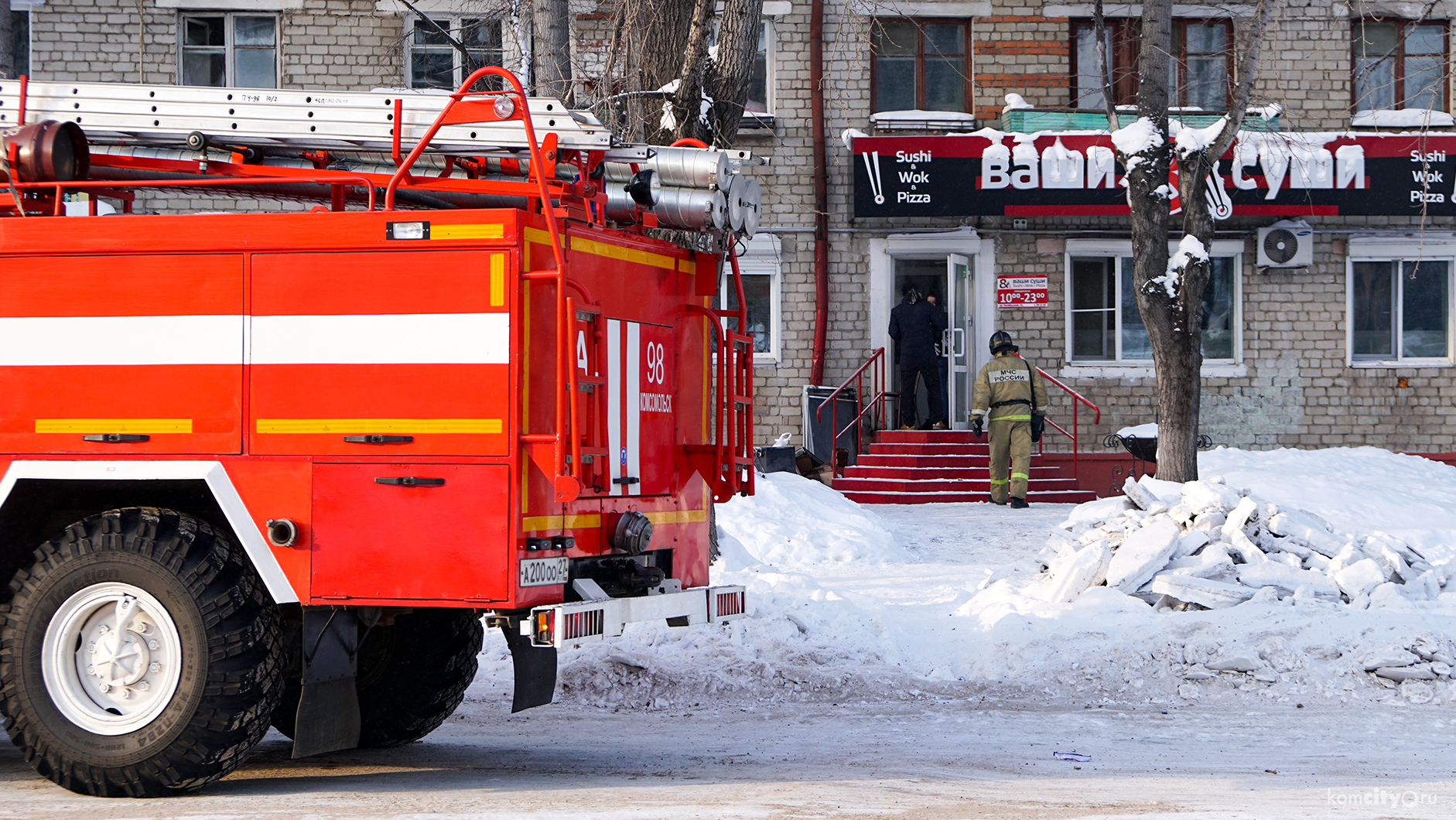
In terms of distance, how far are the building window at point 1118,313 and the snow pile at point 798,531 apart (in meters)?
6.18

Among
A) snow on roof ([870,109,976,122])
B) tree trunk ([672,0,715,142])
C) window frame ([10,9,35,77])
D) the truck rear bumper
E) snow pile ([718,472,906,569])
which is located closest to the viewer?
the truck rear bumper

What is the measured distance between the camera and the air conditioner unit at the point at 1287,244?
18.6 meters

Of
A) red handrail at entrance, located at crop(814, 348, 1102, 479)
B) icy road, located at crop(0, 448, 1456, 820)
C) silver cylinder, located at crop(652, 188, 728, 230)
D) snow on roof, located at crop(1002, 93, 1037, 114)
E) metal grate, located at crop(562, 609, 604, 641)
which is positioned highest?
snow on roof, located at crop(1002, 93, 1037, 114)

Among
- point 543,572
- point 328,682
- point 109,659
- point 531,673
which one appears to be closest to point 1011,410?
point 531,673

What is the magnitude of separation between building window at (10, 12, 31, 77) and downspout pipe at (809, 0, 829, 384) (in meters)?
10.2

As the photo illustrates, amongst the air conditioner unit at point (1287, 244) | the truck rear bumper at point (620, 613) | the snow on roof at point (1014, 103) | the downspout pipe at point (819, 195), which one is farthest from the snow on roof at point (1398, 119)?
the truck rear bumper at point (620, 613)

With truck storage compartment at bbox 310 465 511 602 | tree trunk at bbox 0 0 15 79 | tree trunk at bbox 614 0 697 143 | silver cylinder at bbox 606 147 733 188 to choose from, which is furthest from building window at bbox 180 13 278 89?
truck storage compartment at bbox 310 465 511 602

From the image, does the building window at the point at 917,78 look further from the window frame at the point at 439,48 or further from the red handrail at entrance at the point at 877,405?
the window frame at the point at 439,48

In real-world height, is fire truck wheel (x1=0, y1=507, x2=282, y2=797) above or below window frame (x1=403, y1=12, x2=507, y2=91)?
below

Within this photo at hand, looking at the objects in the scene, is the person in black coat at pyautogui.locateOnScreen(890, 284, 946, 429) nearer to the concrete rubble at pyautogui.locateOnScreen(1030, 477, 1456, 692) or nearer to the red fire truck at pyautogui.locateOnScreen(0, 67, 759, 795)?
the concrete rubble at pyautogui.locateOnScreen(1030, 477, 1456, 692)

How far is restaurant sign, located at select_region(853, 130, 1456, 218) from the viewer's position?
1781 centimetres

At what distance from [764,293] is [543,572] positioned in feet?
44.8

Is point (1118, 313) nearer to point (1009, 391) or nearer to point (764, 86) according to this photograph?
point (1009, 391)

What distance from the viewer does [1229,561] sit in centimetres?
917
